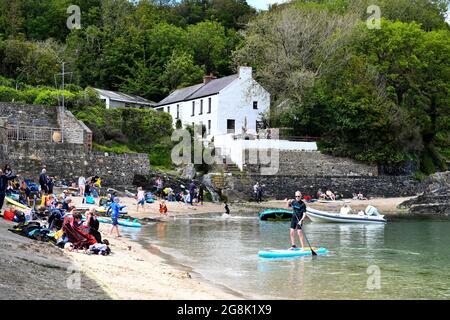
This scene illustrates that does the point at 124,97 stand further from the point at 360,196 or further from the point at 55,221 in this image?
the point at 55,221

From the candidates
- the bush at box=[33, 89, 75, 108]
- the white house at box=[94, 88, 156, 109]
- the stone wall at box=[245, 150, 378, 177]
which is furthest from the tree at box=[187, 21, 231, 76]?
the bush at box=[33, 89, 75, 108]

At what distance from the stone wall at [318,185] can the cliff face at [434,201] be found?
17.8ft

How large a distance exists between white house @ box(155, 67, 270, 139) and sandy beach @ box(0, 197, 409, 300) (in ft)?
121

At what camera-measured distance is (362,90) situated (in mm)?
→ 53344

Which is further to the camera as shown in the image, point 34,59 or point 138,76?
point 138,76

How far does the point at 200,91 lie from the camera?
59.4m

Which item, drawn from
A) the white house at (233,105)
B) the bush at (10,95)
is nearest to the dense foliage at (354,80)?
the white house at (233,105)

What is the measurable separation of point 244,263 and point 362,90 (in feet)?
123

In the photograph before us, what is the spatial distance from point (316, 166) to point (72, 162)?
2004 centimetres

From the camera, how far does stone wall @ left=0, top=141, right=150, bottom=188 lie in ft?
124

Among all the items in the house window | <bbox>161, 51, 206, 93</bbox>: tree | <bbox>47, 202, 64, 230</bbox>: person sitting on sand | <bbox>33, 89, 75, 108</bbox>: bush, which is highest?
<bbox>161, 51, 206, 93</bbox>: tree

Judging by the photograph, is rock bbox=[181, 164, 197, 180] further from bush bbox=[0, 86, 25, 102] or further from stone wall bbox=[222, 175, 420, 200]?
bush bbox=[0, 86, 25, 102]
